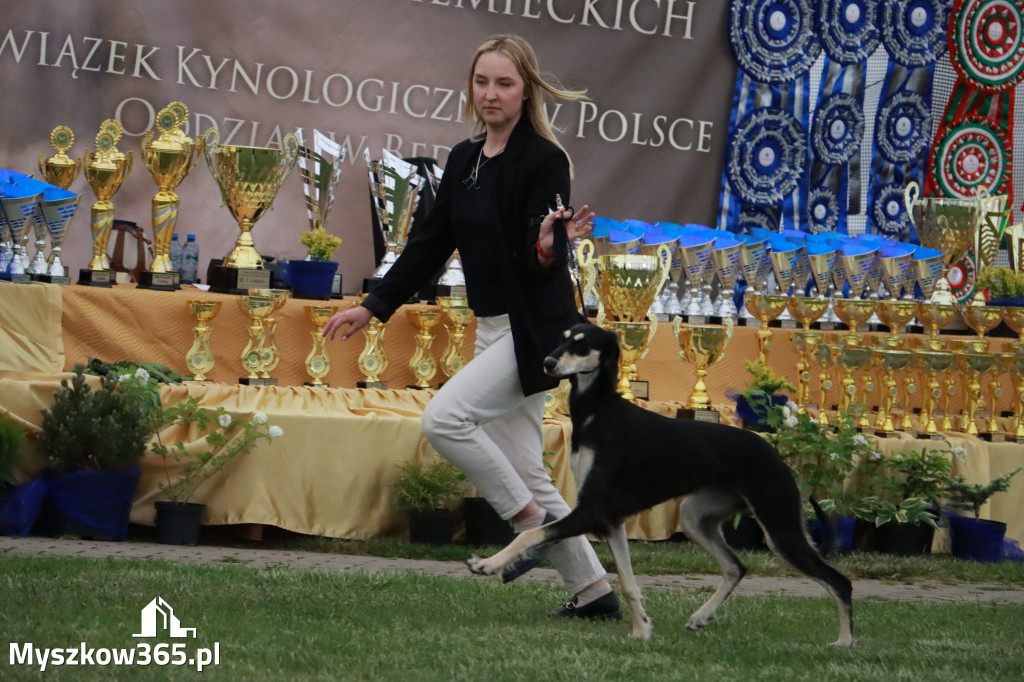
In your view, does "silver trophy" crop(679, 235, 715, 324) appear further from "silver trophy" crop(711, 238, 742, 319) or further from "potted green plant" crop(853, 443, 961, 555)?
"potted green plant" crop(853, 443, 961, 555)

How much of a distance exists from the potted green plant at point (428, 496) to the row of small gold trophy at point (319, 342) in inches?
27.9

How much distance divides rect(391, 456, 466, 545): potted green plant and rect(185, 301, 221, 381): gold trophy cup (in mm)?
1014

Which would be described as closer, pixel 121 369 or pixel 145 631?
pixel 145 631

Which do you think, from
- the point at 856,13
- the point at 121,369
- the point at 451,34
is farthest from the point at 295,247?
the point at 856,13

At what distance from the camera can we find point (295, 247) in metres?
8.05

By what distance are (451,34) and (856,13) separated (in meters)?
Result: 2.65

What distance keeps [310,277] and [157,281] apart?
27.4 inches

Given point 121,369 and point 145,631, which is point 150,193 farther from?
point 145,631

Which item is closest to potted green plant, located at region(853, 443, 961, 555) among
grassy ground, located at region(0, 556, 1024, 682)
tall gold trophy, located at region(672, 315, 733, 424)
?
tall gold trophy, located at region(672, 315, 733, 424)

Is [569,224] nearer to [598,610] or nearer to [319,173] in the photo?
[598,610]

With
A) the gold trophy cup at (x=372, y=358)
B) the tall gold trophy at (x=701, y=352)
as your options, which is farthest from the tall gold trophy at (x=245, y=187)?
the tall gold trophy at (x=701, y=352)

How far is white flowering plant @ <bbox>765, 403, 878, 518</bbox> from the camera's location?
6.43 m

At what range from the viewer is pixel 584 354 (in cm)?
403
